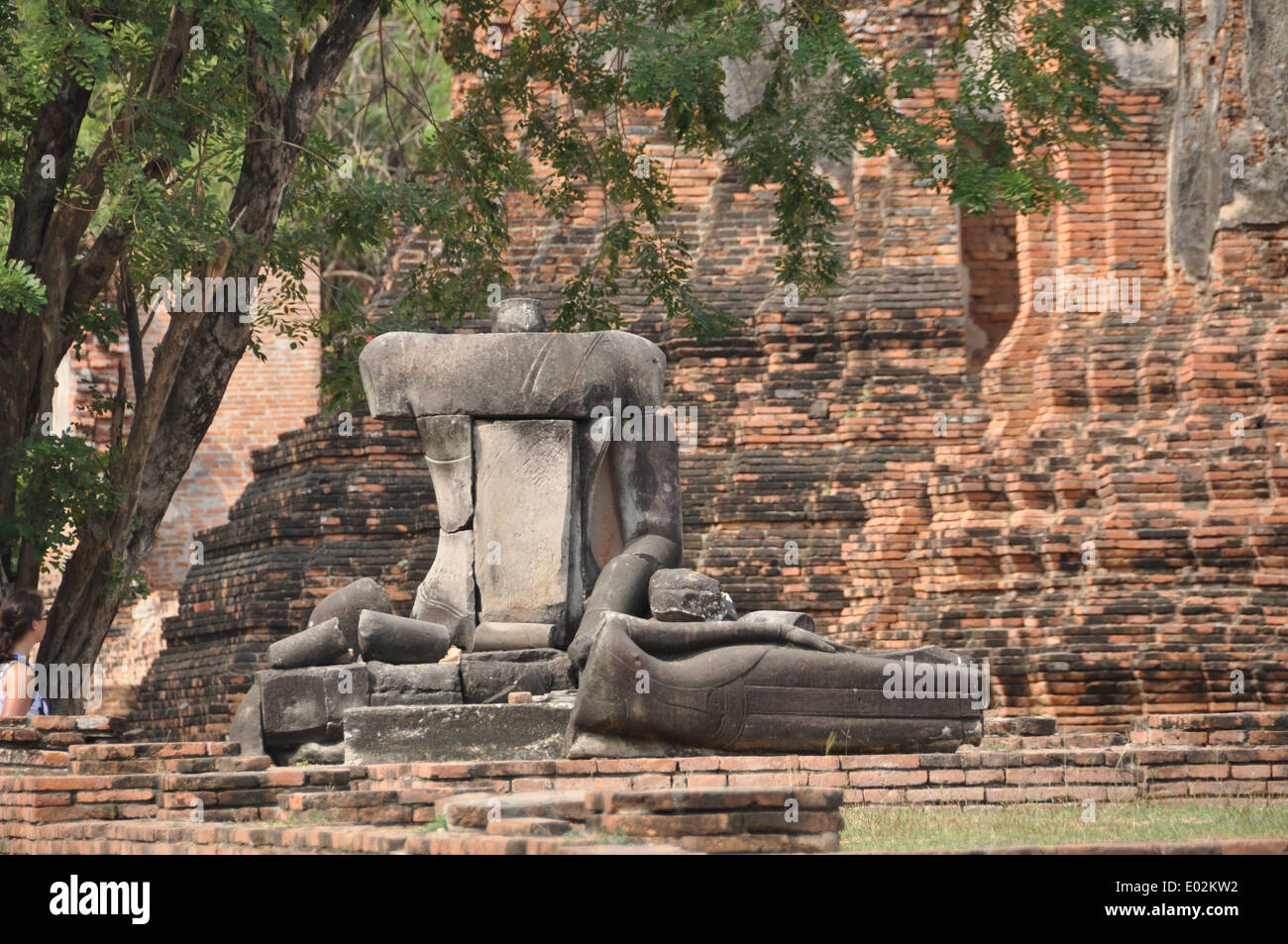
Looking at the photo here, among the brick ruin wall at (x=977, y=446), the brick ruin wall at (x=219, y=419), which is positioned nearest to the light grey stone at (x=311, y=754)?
the brick ruin wall at (x=977, y=446)

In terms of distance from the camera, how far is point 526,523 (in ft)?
25.8

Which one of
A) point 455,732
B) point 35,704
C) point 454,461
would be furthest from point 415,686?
point 35,704

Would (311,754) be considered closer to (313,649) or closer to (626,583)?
(313,649)

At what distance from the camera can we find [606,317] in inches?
452

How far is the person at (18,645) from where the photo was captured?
7441 millimetres

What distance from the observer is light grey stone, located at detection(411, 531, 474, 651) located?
782cm

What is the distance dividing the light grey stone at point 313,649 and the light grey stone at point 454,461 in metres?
0.71

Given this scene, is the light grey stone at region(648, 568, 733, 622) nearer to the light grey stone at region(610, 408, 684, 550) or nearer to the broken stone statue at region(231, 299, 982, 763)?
the broken stone statue at region(231, 299, 982, 763)

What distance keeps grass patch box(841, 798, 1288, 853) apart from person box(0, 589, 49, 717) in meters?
3.36

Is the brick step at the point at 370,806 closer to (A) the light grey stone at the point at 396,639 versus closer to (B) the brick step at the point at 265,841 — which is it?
(B) the brick step at the point at 265,841

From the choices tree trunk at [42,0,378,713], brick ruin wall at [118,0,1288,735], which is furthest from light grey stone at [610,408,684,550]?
brick ruin wall at [118,0,1288,735]

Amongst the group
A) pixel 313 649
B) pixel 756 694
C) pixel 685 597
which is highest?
pixel 685 597

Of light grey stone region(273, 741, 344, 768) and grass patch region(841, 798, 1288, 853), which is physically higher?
light grey stone region(273, 741, 344, 768)

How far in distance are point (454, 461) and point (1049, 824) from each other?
3118 millimetres
